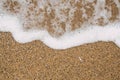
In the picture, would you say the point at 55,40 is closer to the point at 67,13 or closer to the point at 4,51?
the point at 67,13

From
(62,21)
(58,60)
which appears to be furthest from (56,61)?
(62,21)

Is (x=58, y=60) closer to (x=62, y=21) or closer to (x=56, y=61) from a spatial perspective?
(x=56, y=61)

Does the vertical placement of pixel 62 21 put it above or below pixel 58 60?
above

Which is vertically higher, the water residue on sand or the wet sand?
the water residue on sand

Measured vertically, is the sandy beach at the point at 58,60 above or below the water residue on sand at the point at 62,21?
below

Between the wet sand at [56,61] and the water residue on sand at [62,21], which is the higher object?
the water residue on sand at [62,21]
